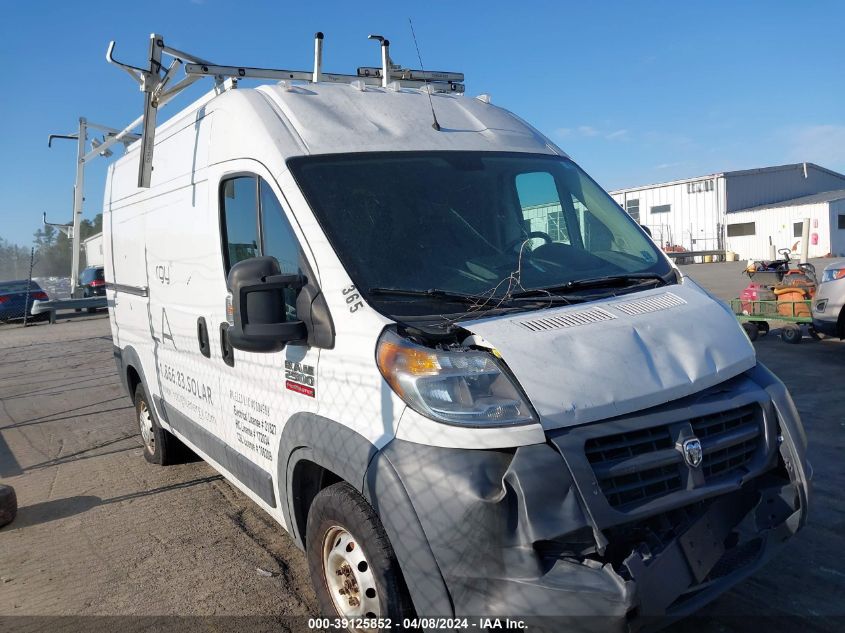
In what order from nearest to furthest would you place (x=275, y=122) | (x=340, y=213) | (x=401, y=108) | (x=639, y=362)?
(x=639, y=362)
(x=340, y=213)
(x=275, y=122)
(x=401, y=108)

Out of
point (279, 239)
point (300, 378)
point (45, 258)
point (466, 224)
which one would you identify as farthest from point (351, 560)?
point (45, 258)

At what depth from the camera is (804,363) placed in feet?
28.5

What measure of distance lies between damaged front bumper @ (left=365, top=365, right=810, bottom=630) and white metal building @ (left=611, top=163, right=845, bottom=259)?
35.4 m

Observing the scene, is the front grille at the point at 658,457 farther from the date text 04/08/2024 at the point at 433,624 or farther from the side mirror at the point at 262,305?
the side mirror at the point at 262,305

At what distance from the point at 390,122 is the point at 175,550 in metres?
3.04

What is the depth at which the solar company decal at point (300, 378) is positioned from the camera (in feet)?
10.2

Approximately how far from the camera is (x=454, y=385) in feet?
8.45

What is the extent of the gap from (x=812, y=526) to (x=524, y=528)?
2.73m

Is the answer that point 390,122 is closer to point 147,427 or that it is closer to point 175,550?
point 175,550

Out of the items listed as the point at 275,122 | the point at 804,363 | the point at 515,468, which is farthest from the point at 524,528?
the point at 804,363

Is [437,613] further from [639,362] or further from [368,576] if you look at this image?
[639,362]

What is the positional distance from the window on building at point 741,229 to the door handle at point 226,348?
37.6 m

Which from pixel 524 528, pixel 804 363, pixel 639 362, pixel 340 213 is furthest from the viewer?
pixel 804 363

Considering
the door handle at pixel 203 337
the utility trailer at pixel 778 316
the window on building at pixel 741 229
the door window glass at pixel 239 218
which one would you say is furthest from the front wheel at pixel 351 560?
the window on building at pixel 741 229
